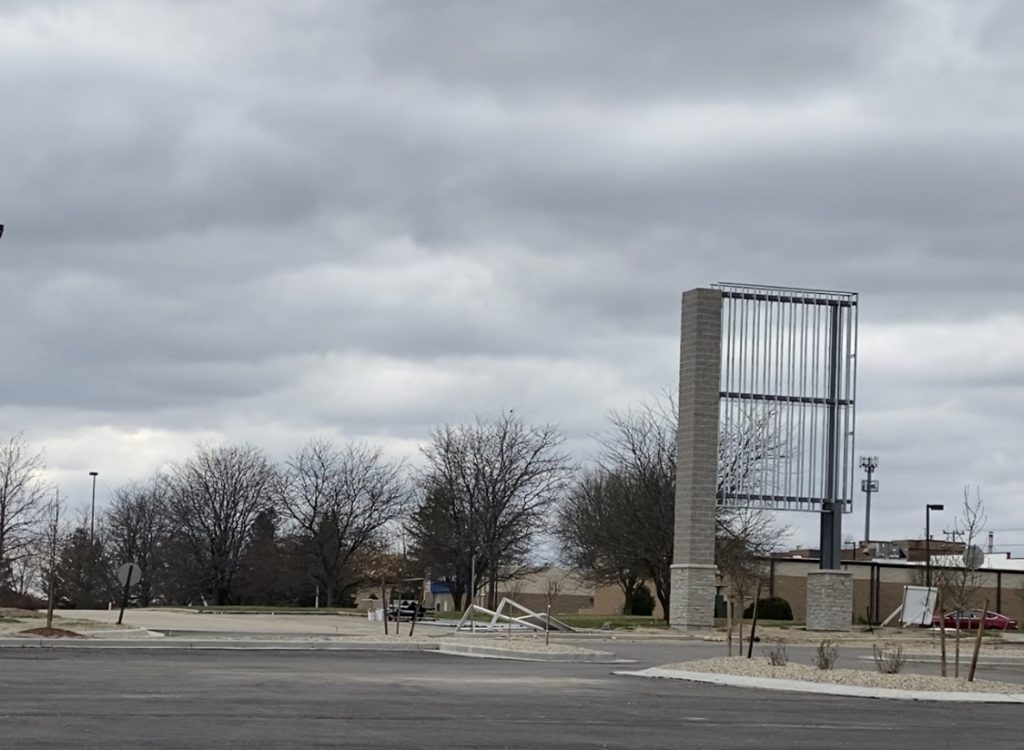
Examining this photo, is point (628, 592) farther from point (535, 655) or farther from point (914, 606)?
point (535, 655)

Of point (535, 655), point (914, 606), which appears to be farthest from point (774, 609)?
point (535, 655)

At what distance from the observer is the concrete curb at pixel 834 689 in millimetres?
23031

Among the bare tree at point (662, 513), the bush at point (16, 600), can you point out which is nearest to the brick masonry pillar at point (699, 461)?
the bare tree at point (662, 513)

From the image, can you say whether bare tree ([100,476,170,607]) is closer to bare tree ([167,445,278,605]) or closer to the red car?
bare tree ([167,445,278,605])

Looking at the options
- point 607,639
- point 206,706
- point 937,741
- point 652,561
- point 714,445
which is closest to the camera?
point 937,741

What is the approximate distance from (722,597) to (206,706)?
2356 inches

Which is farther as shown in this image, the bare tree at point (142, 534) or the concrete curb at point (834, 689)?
the bare tree at point (142, 534)

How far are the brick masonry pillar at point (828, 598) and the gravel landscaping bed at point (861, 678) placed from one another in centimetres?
2501

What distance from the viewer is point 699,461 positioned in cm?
5034

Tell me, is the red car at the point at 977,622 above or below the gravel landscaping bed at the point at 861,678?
below

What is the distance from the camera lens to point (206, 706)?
1730 centimetres

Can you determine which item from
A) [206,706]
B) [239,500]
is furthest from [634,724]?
[239,500]

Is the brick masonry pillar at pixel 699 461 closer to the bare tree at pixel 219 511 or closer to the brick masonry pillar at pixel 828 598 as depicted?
the brick masonry pillar at pixel 828 598

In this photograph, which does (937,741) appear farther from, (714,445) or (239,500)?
(239,500)
